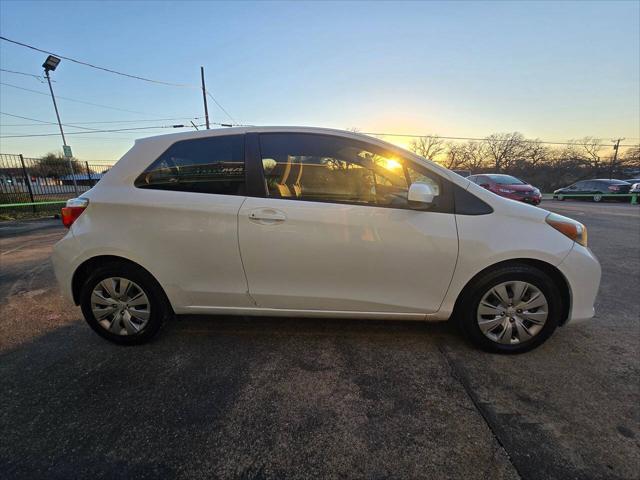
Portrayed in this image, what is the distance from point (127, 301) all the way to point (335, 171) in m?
1.98

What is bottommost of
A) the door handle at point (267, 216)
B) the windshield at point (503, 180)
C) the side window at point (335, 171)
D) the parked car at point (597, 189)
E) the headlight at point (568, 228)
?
the parked car at point (597, 189)

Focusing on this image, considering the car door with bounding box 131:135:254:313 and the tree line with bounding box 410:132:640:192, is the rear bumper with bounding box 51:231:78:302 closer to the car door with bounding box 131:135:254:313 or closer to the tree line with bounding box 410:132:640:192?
the car door with bounding box 131:135:254:313

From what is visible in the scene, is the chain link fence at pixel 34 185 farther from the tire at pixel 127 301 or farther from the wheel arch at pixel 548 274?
the wheel arch at pixel 548 274

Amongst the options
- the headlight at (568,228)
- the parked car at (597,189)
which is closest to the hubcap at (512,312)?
the headlight at (568,228)

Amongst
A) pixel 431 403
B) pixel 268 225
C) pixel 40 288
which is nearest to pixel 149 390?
pixel 268 225

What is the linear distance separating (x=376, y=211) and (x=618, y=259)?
5.47 meters

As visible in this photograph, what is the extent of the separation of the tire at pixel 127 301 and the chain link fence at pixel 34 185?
1110 cm

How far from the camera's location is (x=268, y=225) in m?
2.22

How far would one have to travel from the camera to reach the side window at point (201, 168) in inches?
91.0

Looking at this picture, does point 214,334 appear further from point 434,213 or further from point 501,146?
point 501,146

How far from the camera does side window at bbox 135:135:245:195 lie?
231cm

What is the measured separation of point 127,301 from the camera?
246cm

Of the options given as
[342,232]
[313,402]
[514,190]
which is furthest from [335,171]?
[514,190]

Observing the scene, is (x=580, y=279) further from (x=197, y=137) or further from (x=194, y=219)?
(x=197, y=137)
